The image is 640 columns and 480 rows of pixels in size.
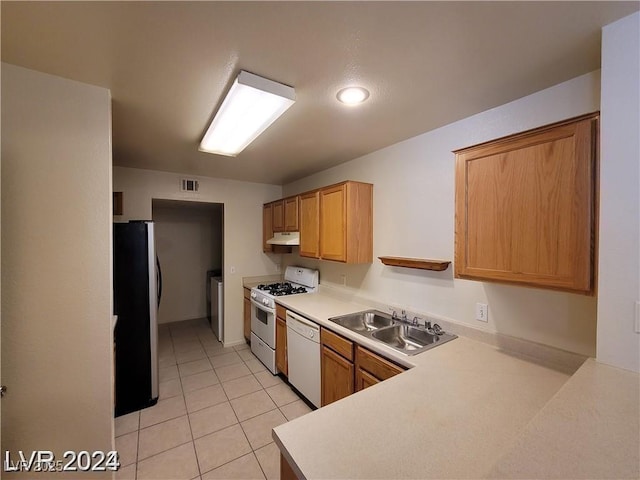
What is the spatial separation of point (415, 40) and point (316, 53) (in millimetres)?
436

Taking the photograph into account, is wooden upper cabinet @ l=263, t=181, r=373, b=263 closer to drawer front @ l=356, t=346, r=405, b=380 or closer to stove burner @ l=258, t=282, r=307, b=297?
stove burner @ l=258, t=282, r=307, b=297

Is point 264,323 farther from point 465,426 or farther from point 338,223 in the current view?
point 465,426

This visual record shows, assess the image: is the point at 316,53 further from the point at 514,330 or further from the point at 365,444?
the point at 514,330

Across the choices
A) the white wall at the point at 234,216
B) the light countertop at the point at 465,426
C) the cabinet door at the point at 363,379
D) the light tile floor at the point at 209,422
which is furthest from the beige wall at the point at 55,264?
the white wall at the point at 234,216

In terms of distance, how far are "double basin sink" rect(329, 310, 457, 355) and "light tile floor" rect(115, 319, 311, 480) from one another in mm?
935

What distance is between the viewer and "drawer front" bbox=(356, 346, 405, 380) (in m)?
1.62

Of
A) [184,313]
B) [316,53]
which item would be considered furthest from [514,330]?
[184,313]

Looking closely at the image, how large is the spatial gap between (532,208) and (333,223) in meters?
1.70

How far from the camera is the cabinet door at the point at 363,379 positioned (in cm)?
176

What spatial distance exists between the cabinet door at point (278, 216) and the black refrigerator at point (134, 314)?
158 cm

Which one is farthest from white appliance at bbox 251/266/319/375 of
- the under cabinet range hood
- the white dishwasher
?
the under cabinet range hood

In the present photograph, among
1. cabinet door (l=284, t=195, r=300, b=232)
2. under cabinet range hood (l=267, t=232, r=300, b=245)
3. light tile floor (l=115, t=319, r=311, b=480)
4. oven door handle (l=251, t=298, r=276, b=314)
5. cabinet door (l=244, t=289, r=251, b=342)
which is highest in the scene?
cabinet door (l=284, t=195, r=300, b=232)

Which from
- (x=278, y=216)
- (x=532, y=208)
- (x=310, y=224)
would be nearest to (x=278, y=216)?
(x=278, y=216)

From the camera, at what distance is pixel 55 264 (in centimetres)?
140
